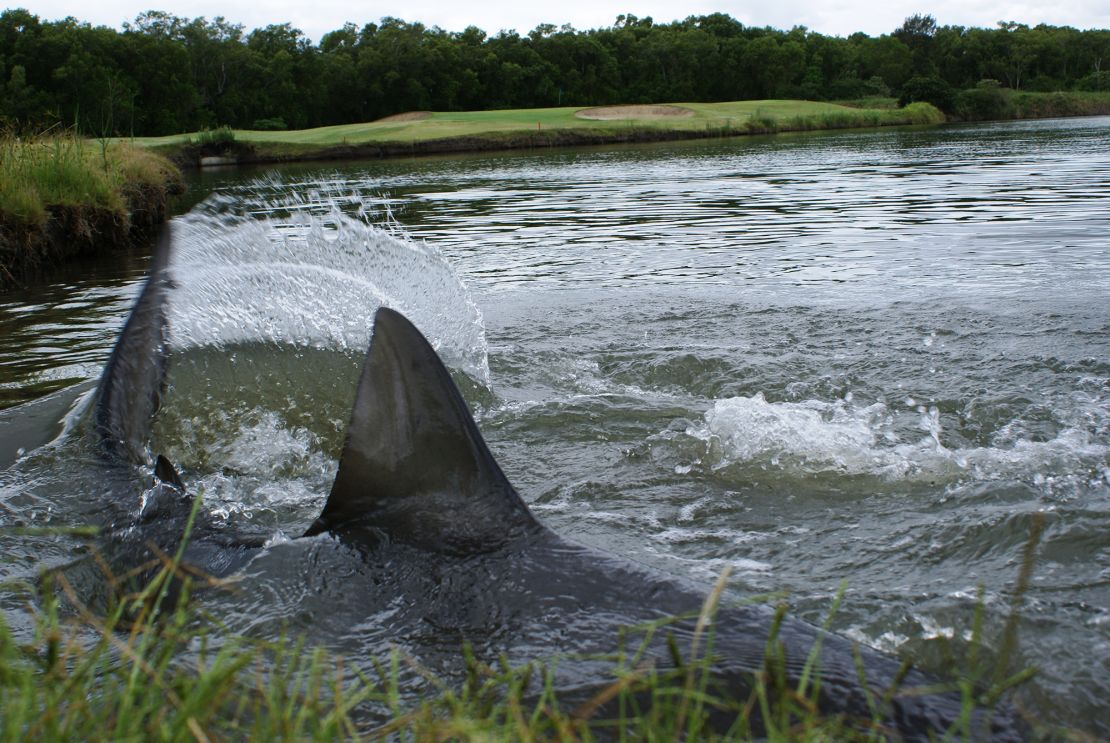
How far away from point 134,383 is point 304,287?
7.24 feet

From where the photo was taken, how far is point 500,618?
97.7 inches

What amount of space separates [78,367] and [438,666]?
18.0 ft

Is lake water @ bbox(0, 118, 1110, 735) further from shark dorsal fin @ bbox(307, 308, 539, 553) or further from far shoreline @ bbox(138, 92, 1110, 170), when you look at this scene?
far shoreline @ bbox(138, 92, 1110, 170)

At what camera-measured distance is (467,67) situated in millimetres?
81625

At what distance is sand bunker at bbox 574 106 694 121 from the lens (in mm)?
52956

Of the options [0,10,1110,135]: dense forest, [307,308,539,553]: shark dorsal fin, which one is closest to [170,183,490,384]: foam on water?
[307,308,539,553]: shark dorsal fin

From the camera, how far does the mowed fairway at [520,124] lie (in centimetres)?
4147

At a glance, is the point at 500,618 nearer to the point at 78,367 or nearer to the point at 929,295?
the point at 78,367

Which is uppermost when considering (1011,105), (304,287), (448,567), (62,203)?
(1011,105)

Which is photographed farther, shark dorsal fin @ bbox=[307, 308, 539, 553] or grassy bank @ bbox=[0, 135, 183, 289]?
grassy bank @ bbox=[0, 135, 183, 289]

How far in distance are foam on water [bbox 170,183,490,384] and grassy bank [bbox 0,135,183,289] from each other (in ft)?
19.2

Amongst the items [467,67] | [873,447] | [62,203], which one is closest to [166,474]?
[873,447]

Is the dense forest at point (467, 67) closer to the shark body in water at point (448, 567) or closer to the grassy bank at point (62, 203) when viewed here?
the grassy bank at point (62, 203)

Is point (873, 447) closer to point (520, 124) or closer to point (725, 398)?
point (725, 398)
